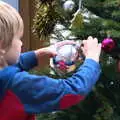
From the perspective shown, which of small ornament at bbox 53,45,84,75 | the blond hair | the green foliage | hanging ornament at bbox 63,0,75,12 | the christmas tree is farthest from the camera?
the green foliage

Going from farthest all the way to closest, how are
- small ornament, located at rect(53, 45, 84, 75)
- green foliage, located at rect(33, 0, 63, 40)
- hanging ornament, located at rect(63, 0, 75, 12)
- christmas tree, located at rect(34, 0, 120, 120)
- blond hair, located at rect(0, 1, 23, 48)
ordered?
green foliage, located at rect(33, 0, 63, 40)
hanging ornament, located at rect(63, 0, 75, 12)
christmas tree, located at rect(34, 0, 120, 120)
small ornament, located at rect(53, 45, 84, 75)
blond hair, located at rect(0, 1, 23, 48)

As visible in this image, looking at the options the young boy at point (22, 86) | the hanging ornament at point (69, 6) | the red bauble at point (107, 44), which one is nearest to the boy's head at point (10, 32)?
the young boy at point (22, 86)

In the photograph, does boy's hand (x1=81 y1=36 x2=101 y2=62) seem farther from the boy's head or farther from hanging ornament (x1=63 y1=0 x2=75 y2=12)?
hanging ornament (x1=63 y1=0 x2=75 y2=12)

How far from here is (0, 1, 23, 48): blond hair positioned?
4.00 ft

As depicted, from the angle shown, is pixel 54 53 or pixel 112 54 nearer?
pixel 54 53

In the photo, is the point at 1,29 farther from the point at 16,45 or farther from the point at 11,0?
the point at 11,0

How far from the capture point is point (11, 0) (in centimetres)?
316

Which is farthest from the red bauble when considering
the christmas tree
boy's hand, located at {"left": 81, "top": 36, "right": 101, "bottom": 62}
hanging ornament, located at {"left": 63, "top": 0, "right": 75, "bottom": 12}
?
hanging ornament, located at {"left": 63, "top": 0, "right": 75, "bottom": 12}

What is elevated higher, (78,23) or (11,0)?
(78,23)

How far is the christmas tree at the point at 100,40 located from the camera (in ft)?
5.14

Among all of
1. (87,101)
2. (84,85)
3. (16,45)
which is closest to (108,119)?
(87,101)

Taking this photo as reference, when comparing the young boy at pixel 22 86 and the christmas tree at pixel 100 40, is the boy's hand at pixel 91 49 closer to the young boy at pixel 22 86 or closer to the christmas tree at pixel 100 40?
the young boy at pixel 22 86

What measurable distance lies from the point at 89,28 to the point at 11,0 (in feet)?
5.32

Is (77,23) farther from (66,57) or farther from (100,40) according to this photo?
(66,57)
